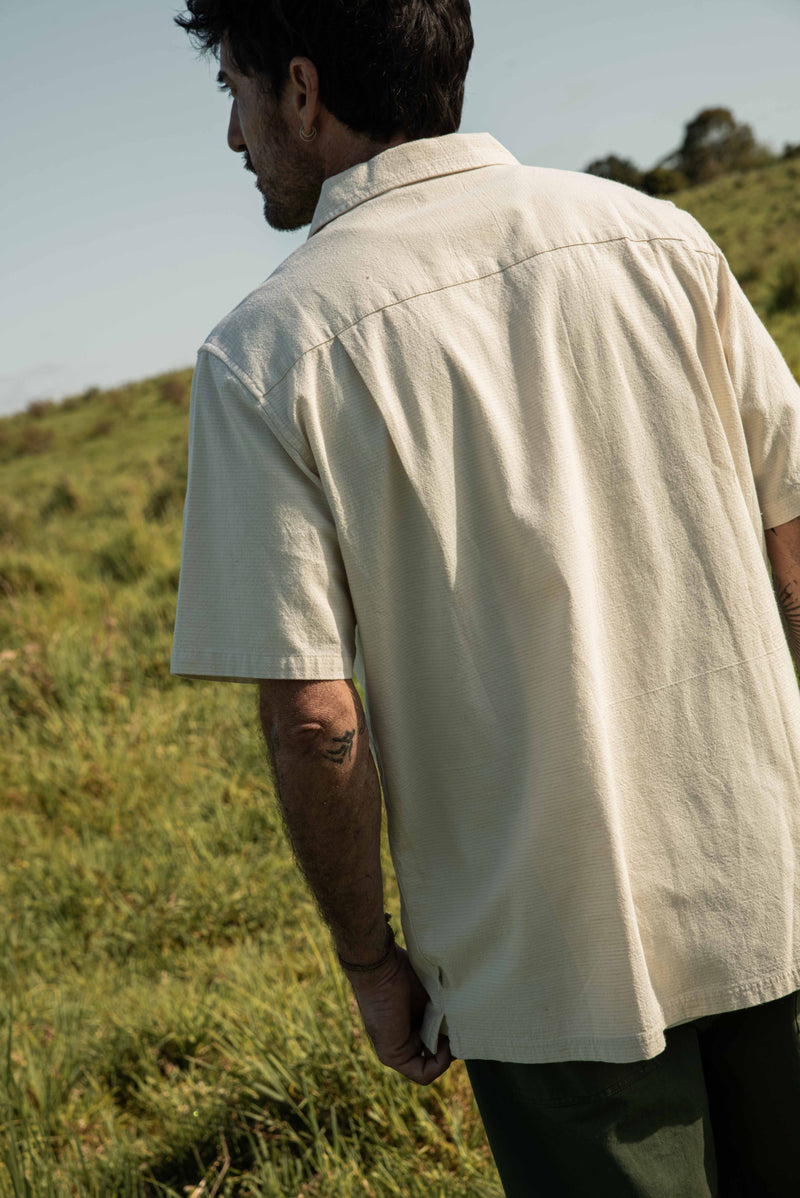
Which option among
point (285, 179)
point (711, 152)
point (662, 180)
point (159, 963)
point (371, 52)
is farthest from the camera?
point (711, 152)

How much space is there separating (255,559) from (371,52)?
64 cm

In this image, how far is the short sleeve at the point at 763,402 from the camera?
4.00 ft

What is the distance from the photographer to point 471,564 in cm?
107

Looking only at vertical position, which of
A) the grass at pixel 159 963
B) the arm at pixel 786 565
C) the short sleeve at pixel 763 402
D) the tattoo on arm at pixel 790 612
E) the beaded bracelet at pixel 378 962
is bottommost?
the grass at pixel 159 963

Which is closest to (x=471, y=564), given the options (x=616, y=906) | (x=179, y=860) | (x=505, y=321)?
(x=505, y=321)

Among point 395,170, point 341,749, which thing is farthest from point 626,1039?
point 395,170

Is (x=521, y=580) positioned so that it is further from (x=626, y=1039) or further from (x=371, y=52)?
(x=371, y=52)

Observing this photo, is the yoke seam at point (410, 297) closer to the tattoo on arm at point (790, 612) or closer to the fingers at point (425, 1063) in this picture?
the tattoo on arm at point (790, 612)

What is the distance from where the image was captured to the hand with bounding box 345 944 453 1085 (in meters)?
1.21

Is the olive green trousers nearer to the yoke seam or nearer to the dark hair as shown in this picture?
the yoke seam

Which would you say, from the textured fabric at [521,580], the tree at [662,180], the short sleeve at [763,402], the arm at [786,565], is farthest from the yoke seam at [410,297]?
the tree at [662,180]

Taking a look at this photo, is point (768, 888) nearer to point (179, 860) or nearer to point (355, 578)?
point (355, 578)

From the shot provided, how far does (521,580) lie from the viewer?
107cm

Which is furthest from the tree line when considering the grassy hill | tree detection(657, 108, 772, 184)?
the grassy hill
